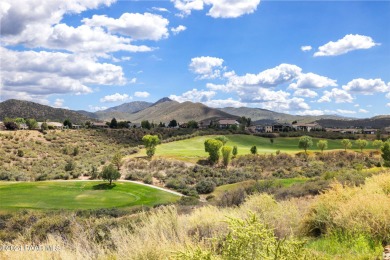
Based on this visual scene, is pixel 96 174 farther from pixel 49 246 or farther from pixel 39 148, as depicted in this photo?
pixel 49 246

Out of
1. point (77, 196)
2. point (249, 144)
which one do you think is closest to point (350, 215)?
point (77, 196)

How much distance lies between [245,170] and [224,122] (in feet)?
390

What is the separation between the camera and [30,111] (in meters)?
171

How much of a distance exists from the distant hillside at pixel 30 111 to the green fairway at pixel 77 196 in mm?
138073

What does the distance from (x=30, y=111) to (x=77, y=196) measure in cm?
15634

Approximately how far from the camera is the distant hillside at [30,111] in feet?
545

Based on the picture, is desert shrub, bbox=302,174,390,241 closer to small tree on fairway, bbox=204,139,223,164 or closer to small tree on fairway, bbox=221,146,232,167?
small tree on fairway, bbox=221,146,232,167

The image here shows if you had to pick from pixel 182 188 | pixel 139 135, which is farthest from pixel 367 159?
pixel 139 135

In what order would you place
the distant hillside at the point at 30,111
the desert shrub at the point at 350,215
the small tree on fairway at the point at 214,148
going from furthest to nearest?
the distant hillside at the point at 30,111 → the small tree on fairway at the point at 214,148 → the desert shrub at the point at 350,215

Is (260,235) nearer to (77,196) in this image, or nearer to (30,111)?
(77,196)

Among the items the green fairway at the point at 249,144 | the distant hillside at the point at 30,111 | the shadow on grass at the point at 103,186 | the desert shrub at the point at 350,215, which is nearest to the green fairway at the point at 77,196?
the shadow on grass at the point at 103,186

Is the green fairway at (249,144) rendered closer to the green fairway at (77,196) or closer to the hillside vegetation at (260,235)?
the green fairway at (77,196)

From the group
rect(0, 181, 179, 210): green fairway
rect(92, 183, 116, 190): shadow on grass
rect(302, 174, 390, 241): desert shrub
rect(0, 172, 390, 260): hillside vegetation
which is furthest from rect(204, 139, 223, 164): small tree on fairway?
rect(302, 174, 390, 241): desert shrub

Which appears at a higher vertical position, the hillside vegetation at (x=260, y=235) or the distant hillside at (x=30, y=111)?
the distant hillside at (x=30, y=111)
